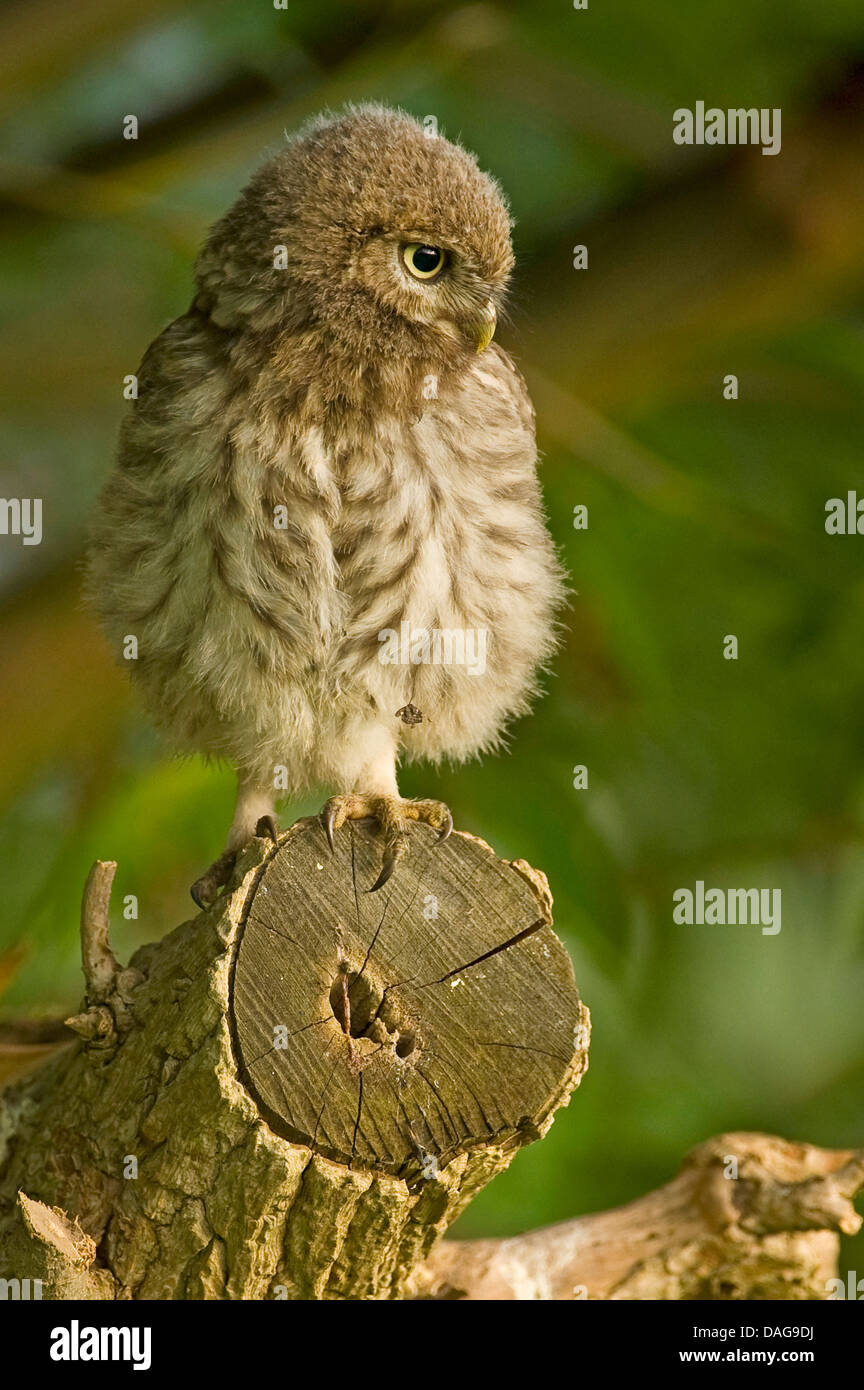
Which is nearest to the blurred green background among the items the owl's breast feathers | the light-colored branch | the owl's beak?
the owl's breast feathers

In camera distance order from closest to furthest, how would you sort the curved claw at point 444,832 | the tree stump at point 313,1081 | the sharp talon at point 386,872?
the tree stump at point 313,1081 → the sharp talon at point 386,872 → the curved claw at point 444,832

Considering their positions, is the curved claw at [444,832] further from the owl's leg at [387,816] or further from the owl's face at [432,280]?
the owl's face at [432,280]

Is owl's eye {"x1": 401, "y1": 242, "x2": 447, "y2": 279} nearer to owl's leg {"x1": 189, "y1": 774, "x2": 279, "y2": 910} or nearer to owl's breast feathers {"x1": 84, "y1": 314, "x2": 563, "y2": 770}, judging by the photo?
owl's breast feathers {"x1": 84, "y1": 314, "x2": 563, "y2": 770}

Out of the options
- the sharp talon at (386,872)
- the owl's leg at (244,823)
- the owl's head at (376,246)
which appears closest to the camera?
the sharp talon at (386,872)

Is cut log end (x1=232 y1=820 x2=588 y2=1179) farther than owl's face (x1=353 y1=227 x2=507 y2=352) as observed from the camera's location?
No

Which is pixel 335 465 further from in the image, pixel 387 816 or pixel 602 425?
pixel 602 425

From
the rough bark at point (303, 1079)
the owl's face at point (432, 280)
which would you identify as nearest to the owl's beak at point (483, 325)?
the owl's face at point (432, 280)
